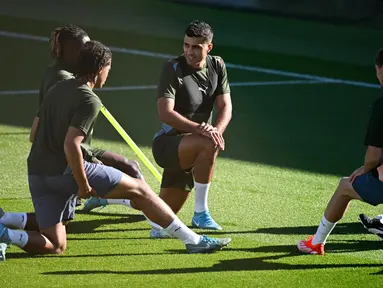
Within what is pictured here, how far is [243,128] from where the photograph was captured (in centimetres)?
1412

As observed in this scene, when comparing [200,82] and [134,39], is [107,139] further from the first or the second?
[134,39]

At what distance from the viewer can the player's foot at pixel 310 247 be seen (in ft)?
30.8

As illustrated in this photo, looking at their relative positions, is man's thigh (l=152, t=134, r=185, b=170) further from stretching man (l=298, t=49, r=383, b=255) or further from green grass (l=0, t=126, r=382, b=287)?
stretching man (l=298, t=49, r=383, b=255)

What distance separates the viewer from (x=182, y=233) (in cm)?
911

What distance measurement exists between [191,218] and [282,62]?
793 cm

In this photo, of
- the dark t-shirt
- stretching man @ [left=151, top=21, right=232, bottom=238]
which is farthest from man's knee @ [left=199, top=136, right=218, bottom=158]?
the dark t-shirt

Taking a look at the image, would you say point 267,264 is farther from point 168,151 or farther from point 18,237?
point 18,237

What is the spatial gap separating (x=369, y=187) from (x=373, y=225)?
649 millimetres

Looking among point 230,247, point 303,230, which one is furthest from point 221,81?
point 230,247

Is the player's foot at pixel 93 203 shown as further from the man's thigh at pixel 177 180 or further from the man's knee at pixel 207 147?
the man's knee at pixel 207 147

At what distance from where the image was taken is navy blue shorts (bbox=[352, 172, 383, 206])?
9.00 metres

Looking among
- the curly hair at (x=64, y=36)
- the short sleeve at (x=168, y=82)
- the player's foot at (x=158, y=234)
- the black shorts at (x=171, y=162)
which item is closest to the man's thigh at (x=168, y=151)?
the black shorts at (x=171, y=162)

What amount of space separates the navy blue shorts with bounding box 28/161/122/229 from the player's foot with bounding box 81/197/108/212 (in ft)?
4.22

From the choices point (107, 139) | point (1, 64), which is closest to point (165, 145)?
point (107, 139)
